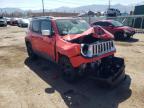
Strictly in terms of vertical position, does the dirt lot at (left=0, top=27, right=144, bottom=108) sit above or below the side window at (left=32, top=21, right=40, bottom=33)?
below

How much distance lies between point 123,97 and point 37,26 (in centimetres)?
462

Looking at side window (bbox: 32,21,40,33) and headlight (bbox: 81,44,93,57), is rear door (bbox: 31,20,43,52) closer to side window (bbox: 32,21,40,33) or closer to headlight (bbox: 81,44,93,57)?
side window (bbox: 32,21,40,33)

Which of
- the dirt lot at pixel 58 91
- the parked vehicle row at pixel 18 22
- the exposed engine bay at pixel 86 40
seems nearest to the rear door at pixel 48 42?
the dirt lot at pixel 58 91

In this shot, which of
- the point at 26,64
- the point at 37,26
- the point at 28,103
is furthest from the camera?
the point at 26,64

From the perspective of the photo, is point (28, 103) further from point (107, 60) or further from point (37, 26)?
point (37, 26)

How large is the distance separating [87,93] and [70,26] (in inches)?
94.8

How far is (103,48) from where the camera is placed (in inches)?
249

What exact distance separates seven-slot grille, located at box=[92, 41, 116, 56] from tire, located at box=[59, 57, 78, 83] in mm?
862

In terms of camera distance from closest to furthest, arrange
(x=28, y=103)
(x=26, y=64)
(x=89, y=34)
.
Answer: (x=28, y=103) < (x=89, y=34) < (x=26, y=64)

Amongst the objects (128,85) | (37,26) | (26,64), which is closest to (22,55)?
(26,64)

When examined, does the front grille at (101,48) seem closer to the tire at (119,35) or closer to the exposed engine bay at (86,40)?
the exposed engine bay at (86,40)

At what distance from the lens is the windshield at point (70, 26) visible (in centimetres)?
708

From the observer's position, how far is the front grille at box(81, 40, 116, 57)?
596cm

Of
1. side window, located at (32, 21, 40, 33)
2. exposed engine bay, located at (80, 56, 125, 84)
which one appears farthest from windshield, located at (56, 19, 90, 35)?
side window, located at (32, 21, 40, 33)
